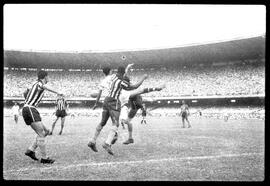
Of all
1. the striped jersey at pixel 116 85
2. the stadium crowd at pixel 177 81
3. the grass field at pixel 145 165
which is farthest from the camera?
the stadium crowd at pixel 177 81

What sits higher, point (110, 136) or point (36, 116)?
point (36, 116)

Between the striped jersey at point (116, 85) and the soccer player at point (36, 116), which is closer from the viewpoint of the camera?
the soccer player at point (36, 116)

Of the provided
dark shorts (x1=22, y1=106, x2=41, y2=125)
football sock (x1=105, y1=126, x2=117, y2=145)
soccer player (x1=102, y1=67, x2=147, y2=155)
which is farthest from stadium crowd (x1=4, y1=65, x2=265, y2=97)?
dark shorts (x1=22, y1=106, x2=41, y2=125)

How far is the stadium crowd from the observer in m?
37.2

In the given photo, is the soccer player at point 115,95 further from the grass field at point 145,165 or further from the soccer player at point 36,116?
the soccer player at point 36,116

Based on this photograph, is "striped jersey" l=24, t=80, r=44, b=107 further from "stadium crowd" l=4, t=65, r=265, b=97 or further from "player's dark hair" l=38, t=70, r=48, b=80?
"stadium crowd" l=4, t=65, r=265, b=97

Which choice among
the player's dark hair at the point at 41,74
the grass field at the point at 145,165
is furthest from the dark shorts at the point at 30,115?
the grass field at the point at 145,165

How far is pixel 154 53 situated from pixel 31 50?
594 inches

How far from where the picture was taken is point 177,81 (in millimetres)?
42812

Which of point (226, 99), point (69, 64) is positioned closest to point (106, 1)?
point (226, 99)

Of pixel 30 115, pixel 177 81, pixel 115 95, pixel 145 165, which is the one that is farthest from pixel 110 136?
pixel 177 81

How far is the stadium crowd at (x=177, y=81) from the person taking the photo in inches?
1467

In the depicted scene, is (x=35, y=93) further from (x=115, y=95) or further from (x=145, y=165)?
(x=145, y=165)

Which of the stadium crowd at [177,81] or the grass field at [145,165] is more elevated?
the stadium crowd at [177,81]
